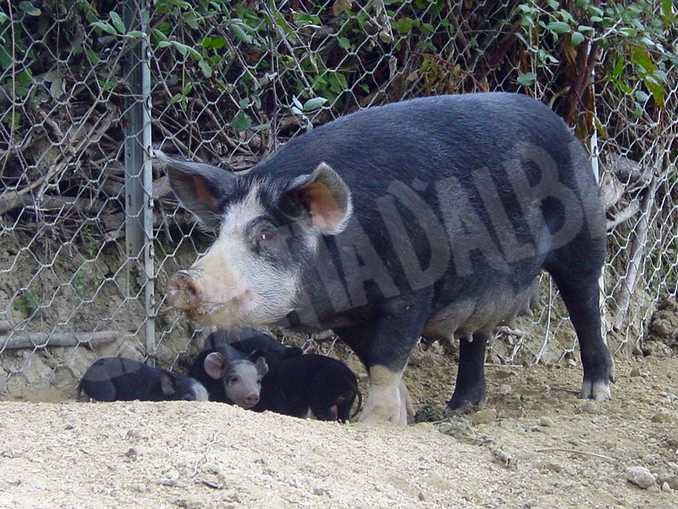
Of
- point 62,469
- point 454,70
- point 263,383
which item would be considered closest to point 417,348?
point 263,383

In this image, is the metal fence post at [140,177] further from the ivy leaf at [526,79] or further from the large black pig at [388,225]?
the ivy leaf at [526,79]

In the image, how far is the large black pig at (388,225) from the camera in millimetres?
4098

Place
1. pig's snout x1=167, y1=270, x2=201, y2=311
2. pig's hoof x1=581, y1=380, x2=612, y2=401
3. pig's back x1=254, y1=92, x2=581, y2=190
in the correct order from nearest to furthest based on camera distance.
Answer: pig's snout x1=167, y1=270, x2=201, y2=311
pig's back x1=254, y1=92, x2=581, y2=190
pig's hoof x1=581, y1=380, x2=612, y2=401

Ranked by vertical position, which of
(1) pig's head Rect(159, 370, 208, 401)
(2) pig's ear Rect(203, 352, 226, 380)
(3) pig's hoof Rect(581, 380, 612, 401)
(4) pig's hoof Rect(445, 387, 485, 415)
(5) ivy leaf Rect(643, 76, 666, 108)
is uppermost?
(5) ivy leaf Rect(643, 76, 666, 108)

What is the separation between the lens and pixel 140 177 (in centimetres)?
489

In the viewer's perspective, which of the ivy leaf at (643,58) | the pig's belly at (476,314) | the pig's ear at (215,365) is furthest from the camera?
the ivy leaf at (643,58)

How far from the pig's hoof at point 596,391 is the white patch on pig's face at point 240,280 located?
5.76 ft

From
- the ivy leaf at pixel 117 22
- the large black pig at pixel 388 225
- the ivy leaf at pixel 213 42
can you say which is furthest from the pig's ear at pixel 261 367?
the ivy leaf at pixel 117 22

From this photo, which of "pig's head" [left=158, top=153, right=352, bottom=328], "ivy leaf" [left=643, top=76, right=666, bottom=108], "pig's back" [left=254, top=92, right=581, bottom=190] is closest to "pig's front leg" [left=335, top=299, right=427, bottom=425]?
"pig's head" [left=158, top=153, right=352, bottom=328]

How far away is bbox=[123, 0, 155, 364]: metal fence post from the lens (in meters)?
4.78

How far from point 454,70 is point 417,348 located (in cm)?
149

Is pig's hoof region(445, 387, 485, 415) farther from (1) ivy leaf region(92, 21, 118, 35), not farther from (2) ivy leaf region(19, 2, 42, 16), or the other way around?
(2) ivy leaf region(19, 2, 42, 16)

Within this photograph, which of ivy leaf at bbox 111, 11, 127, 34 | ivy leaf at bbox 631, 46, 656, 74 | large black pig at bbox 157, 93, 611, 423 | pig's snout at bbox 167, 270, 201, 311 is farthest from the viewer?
ivy leaf at bbox 631, 46, 656, 74

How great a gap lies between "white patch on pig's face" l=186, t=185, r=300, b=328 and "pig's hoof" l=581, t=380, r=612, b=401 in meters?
1.76
